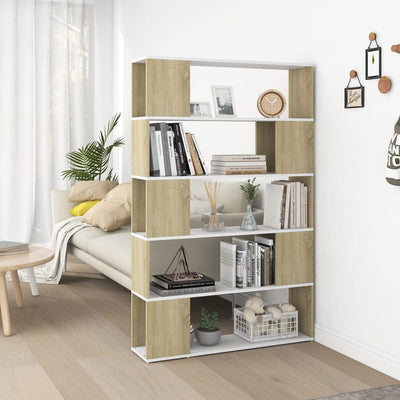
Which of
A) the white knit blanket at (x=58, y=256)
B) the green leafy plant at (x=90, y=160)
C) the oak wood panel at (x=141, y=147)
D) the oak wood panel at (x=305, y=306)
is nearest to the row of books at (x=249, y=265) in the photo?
the oak wood panel at (x=305, y=306)

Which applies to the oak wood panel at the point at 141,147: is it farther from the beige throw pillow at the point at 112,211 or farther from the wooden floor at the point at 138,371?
the beige throw pillow at the point at 112,211

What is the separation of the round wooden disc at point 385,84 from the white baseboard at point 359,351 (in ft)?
4.16

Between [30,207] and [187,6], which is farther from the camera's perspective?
[30,207]

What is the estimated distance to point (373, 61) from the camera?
3.11 metres

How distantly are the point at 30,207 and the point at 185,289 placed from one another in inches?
145

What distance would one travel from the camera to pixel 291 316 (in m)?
3.63

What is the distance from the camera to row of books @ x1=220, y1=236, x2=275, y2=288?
3.53m

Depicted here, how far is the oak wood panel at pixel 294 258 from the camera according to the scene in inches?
140

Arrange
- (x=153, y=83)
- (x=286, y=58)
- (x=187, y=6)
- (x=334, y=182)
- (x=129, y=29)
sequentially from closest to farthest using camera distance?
1. (x=153, y=83)
2. (x=334, y=182)
3. (x=286, y=58)
4. (x=187, y=6)
5. (x=129, y=29)

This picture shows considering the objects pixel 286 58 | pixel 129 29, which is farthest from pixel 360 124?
pixel 129 29

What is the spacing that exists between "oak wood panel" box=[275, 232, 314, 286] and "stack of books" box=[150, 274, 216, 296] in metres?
0.40

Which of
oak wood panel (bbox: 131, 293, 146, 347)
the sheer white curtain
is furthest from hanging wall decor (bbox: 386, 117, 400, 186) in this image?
the sheer white curtain

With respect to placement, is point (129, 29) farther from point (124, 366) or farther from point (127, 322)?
point (124, 366)

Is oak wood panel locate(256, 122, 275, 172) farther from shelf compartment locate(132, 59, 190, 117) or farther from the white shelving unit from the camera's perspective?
shelf compartment locate(132, 59, 190, 117)
